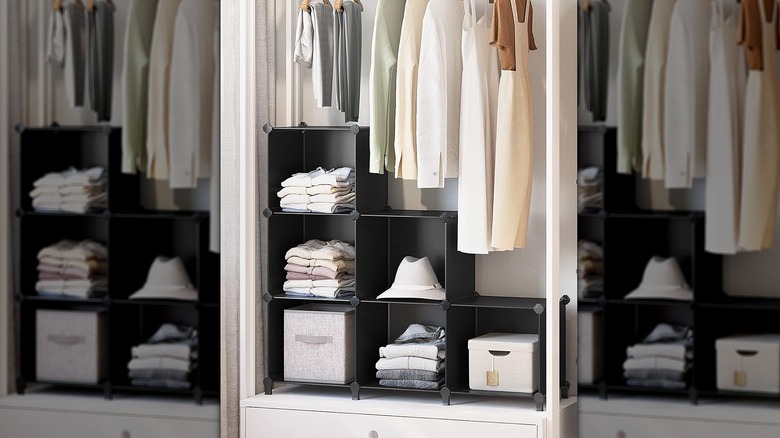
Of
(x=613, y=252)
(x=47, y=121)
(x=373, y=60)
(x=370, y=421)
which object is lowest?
(x=370, y=421)

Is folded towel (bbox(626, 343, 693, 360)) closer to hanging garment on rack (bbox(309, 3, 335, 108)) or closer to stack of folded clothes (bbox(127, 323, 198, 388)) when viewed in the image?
hanging garment on rack (bbox(309, 3, 335, 108))

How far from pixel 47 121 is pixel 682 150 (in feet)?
6.75

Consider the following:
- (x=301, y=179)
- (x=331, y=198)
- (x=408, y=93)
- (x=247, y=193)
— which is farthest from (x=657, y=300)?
(x=247, y=193)

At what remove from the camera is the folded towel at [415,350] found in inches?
127

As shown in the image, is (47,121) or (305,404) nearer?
(47,121)

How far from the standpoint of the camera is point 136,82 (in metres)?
0.60

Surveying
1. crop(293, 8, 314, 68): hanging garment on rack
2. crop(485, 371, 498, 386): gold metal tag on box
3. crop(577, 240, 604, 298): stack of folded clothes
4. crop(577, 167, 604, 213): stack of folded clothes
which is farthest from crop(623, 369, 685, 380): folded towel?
crop(293, 8, 314, 68): hanging garment on rack

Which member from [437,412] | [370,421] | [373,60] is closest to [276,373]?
[370,421]

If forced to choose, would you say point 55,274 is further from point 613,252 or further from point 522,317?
point 522,317

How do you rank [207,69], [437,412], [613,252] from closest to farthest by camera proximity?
1. [207,69]
2. [613,252]
3. [437,412]

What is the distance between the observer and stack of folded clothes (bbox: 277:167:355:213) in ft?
10.9

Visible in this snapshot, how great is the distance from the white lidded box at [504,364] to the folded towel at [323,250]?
0.61m

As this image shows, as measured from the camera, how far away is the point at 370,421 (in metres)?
3.18

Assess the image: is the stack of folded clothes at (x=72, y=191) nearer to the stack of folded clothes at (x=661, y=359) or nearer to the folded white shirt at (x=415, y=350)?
the stack of folded clothes at (x=661, y=359)
